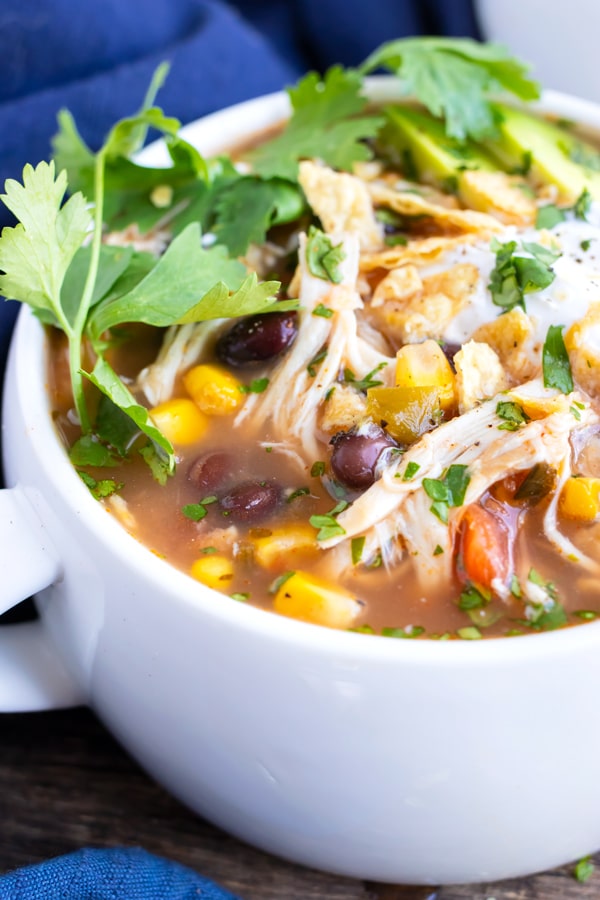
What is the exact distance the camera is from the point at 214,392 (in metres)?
2.09

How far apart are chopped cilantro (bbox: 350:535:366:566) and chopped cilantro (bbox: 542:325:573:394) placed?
18.5 inches

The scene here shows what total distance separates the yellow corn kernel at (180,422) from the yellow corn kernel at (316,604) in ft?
1.47

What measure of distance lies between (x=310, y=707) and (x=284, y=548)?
29cm

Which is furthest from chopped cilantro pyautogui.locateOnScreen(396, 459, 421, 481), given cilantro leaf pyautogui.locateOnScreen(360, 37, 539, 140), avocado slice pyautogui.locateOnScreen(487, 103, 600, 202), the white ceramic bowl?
cilantro leaf pyautogui.locateOnScreen(360, 37, 539, 140)

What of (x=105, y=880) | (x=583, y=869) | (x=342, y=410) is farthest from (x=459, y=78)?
(x=105, y=880)

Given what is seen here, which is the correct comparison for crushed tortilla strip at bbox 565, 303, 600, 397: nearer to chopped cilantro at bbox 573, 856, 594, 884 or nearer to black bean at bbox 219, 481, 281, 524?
black bean at bbox 219, 481, 281, 524

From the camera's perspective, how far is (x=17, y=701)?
2.10m

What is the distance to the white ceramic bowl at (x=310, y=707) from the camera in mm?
1598

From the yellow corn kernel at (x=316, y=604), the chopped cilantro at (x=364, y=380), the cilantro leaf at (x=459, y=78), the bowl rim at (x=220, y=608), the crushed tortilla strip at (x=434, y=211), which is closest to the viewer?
the bowl rim at (x=220, y=608)

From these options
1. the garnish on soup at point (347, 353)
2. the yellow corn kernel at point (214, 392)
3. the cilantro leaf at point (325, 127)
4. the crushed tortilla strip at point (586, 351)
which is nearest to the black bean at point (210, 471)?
the garnish on soup at point (347, 353)

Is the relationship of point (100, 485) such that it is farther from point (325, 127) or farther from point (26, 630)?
point (325, 127)

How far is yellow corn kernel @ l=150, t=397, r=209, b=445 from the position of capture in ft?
6.72

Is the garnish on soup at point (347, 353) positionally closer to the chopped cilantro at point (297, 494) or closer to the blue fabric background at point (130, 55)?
the chopped cilantro at point (297, 494)

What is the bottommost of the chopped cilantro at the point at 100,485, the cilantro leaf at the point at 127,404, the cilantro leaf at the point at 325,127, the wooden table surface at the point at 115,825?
the wooden table surface at the point at 115,825
